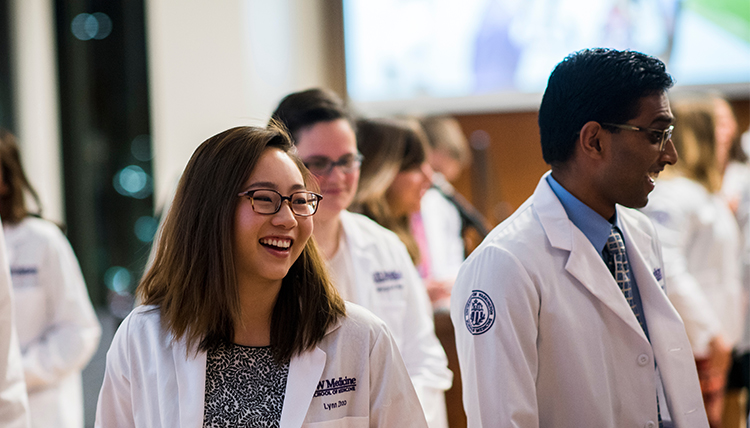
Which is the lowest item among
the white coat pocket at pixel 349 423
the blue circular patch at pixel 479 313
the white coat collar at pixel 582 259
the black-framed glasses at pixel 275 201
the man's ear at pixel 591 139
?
the white coat pocket at pixel 349 423

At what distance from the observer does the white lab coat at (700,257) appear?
9.64 ft

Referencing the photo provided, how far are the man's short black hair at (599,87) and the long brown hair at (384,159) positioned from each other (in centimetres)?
115

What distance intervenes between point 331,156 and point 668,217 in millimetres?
1981

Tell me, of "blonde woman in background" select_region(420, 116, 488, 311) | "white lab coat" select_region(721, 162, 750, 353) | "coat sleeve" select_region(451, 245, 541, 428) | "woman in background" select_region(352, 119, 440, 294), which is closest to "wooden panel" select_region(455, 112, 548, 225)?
"blonde woman in background" select_region(420, 116, 488, 311)

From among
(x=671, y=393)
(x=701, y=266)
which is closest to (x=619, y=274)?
(x=671, y=393)

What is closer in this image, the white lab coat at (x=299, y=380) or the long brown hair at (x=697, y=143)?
the white lab coat at (x=299, y=380)

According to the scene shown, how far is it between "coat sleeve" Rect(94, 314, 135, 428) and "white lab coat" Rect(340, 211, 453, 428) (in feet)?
2.73

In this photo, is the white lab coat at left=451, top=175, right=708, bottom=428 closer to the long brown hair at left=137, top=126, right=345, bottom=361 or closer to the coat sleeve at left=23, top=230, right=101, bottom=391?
the long brown hair at left=137, top=126, right=345, bottom=361

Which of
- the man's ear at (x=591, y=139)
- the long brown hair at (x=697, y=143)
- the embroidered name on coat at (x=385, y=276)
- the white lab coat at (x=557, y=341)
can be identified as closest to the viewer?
the white lab coat at (x=557, y=341)

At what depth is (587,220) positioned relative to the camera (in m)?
1.60

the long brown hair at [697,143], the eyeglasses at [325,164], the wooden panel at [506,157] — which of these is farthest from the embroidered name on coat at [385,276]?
the wooden panel at [506,157]

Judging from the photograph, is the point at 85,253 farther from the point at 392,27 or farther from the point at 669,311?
the point at 669,311

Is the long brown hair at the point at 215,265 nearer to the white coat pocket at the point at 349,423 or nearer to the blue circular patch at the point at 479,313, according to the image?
the white coat pocket at the point at 349,423

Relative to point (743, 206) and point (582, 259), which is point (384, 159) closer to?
point (582, 259)
